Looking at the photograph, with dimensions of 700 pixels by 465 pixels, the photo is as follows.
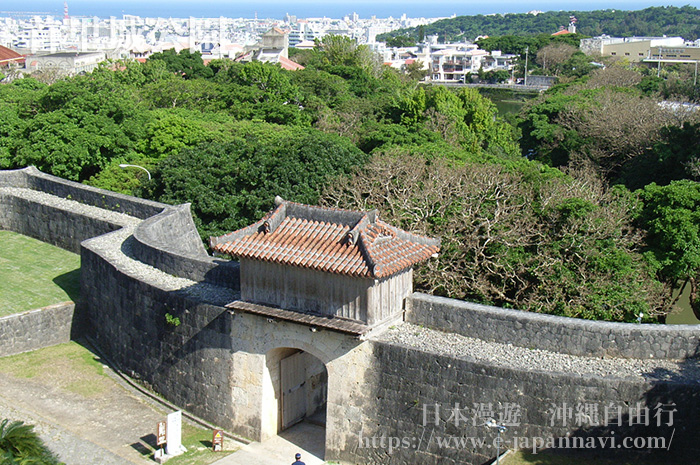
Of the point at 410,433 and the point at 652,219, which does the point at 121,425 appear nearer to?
the point at 410,433

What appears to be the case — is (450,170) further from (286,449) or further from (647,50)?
(647,50)

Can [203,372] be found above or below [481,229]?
below

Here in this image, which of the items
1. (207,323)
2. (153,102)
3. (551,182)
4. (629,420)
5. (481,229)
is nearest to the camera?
(629,420)

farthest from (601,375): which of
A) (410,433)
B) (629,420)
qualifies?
(410,433)

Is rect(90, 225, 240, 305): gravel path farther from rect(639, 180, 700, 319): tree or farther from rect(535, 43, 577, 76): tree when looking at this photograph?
rect(535, 43, 577, 76): tree

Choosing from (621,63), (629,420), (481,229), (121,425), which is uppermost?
(621,63)

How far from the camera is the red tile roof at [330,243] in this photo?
1470cm

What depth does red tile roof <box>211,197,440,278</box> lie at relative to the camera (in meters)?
14.7

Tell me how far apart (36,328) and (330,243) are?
30.9 ft

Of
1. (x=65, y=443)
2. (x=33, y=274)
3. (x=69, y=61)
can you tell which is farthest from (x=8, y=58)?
(x=65, y=443)

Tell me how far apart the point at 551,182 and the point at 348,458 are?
10623mm

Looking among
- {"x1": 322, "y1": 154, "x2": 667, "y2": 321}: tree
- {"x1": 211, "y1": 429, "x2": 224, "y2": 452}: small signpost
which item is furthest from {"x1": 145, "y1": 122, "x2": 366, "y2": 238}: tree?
{"x1": 211, "y1": 429, "x2": 224, "y2": 452}: small signpost

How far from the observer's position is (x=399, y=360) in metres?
14.9

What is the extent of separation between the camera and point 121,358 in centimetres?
1959
